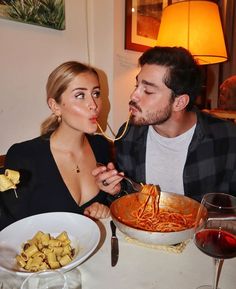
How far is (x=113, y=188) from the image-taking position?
120 centimetres

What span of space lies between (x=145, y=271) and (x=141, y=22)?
182 centimetres

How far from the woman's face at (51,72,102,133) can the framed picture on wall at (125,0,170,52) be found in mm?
801

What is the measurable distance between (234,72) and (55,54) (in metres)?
3.75

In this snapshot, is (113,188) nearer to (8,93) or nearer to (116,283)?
(116,283)

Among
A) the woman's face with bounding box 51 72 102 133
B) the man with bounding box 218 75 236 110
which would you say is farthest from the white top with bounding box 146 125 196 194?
the man with bounding box 218 75 236 110

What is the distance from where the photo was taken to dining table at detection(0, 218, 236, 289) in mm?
679

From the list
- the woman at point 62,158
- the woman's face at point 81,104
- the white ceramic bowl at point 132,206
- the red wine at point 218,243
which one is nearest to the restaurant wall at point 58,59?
the woman at point 62,158

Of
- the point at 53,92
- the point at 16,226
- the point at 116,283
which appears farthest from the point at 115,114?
the point at 116,283

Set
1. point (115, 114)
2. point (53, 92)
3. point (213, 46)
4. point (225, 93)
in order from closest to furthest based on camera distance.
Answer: point (53, 92) → point (213, 46) → point (115, 114) → point (225, 93)

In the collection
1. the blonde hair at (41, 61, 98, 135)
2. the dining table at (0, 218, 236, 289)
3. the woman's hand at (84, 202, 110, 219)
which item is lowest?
the woman's hand at (84, 202, 110, 219)

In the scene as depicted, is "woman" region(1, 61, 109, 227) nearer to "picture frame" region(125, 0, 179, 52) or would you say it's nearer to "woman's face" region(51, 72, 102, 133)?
"woman's face" region(51, 72, 102, 133)

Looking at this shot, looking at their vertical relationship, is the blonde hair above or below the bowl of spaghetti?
above

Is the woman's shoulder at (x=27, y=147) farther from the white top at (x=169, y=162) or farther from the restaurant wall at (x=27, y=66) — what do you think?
the white top at (x=169, y=162)

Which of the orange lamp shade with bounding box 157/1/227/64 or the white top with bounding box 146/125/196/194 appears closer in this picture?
Result: the white top with bounding box 146/125/196/194
